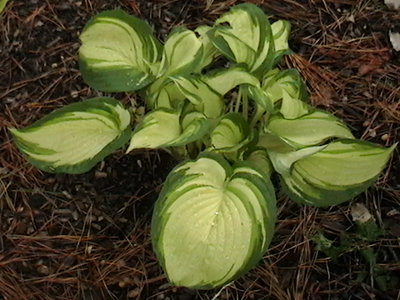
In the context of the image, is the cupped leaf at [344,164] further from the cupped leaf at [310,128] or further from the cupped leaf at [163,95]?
the cupped leaf at [163,95]

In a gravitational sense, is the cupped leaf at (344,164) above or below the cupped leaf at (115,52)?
below

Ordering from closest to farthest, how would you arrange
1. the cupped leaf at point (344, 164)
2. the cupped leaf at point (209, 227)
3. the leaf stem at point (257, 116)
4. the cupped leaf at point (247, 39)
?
the cupped leaf at point (209, 227) → the cupped leaf at point (344, 164) → the cupped leaf at point (247, 39) → the leaf stem at point (257, 116)

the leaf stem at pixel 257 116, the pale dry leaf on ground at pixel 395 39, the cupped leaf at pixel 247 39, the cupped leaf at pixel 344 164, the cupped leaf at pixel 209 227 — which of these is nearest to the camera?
the cupped leaf at pixel 209 227

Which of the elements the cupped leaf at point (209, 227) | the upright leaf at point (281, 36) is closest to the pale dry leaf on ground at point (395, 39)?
the upright leaf at point (281, 36)

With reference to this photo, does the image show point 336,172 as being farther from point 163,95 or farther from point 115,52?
point 115,52

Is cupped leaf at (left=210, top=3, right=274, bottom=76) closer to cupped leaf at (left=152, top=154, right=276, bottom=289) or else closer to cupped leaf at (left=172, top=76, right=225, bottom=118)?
cupped leaf at (left=172, top=76, right=225, bottom=118)

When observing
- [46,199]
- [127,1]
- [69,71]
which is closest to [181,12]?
[127,1]

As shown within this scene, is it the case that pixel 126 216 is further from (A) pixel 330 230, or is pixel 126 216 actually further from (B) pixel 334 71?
(B) pixel 334 71
